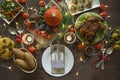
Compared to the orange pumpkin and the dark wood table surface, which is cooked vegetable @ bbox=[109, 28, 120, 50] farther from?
the orange pumpkin

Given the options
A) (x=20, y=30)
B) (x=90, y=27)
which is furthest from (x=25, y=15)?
(x=90, y=27)

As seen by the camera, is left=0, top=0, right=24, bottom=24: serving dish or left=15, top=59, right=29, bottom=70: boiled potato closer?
left=15, top=59, right=29, bottom=70: boiled potato

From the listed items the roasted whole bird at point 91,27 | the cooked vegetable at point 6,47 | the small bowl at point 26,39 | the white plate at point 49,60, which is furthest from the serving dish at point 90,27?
the cooked vegetable at point 6,47

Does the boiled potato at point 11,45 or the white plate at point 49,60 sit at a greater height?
the boiled potato at point 11,45

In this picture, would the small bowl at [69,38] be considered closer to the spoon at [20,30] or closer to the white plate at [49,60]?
the white plate at [49,60]

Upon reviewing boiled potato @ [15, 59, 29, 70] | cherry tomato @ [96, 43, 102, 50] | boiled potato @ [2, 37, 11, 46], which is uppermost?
boiled potato @ [2, 37, 11, 46]

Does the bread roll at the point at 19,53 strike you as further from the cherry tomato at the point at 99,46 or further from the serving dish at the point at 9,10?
the cherry tomato at the point at 99,46

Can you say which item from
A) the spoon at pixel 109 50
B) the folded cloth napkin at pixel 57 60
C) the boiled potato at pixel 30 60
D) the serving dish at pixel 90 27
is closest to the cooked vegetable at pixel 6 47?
the boiled potato at pixel 30 60

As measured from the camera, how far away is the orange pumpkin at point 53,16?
1.87 metres

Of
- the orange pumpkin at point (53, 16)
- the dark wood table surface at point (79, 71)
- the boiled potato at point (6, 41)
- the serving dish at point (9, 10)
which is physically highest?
the serving dish at point (9, 10)

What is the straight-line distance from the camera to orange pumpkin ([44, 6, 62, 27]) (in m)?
1.87

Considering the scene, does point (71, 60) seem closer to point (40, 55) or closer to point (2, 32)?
point (40, 55)

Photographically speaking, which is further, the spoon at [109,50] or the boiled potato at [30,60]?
the spoon at [109,50]

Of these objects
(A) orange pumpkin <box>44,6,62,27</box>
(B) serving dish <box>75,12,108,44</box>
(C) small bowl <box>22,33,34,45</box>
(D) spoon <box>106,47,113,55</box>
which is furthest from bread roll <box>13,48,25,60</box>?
(D) spoon <box>106,47,113,55</box>
